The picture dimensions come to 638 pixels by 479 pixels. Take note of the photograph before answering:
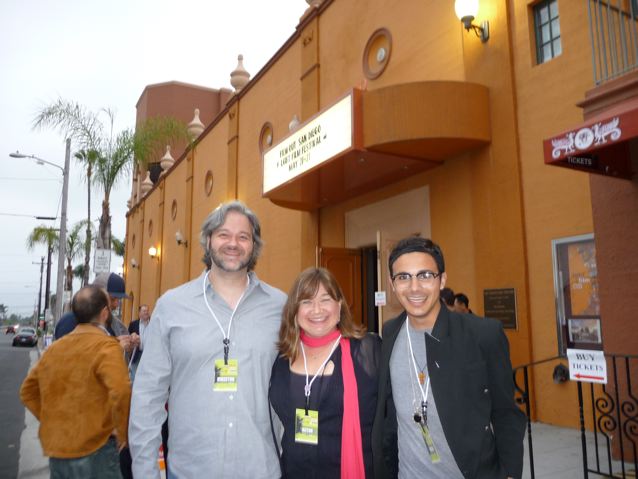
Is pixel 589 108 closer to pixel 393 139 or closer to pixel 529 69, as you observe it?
pixel 529 69

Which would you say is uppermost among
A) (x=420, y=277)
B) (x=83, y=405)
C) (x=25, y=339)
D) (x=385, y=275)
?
(x=385, y=275)

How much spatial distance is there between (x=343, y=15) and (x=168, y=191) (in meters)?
17.1

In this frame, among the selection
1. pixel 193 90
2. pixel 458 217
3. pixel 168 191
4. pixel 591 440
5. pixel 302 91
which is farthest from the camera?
pixel 193 90

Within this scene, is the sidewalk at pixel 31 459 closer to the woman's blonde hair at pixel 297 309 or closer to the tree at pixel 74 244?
the woman's blonde hair at pixel 297 309

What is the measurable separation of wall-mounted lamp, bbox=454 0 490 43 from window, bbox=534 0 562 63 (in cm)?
77

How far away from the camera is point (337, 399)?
2643 millimetres

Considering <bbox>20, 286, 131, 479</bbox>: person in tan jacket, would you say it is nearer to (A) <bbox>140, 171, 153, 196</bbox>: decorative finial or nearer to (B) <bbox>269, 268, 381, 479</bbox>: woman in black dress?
(B) <bbox>269, 268, 381, 479</bbox>: woman in black dress

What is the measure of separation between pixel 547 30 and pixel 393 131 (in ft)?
9.11

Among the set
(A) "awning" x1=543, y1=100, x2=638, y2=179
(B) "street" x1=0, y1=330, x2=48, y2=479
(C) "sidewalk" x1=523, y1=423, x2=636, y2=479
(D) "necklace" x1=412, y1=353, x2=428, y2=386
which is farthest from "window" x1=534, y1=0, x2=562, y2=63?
(B) "street" x1=0, y1=330, x2=48, y2=479

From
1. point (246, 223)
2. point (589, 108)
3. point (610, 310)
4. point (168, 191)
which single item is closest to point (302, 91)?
point (589, 108)

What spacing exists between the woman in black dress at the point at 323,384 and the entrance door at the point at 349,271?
827 centimetres

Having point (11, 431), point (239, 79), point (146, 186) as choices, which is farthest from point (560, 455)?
point (146, 186)

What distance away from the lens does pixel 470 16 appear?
8.11m

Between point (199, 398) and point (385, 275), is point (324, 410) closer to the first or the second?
point (199, 398)
